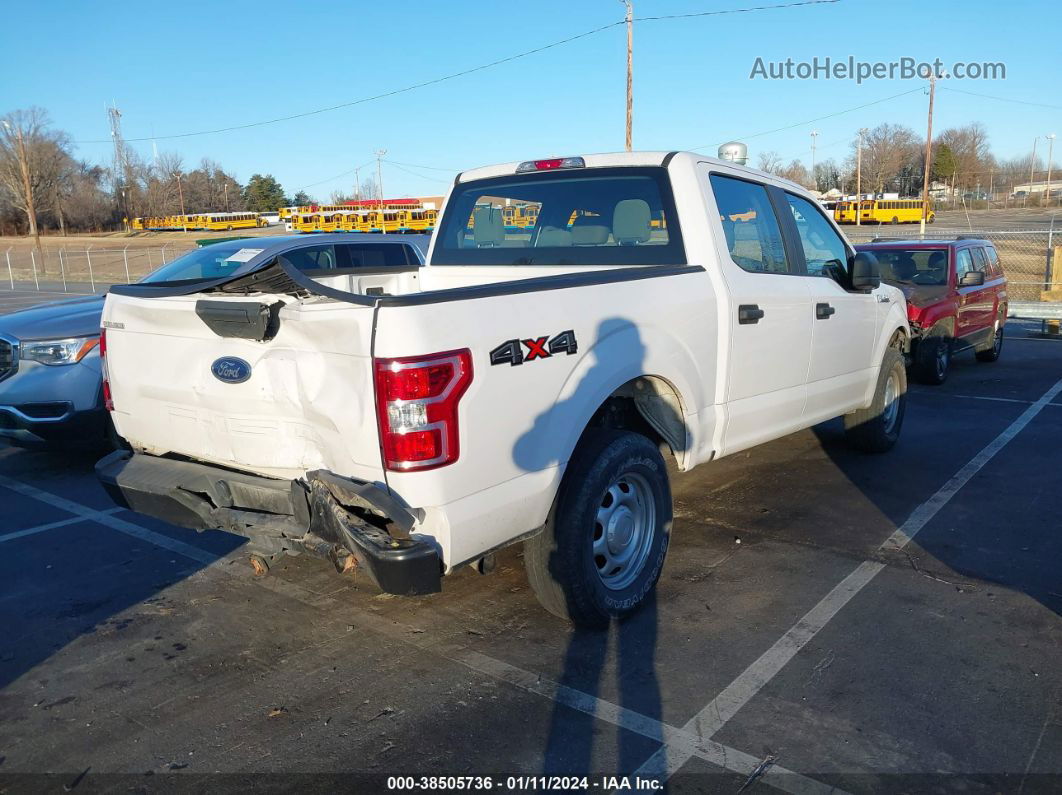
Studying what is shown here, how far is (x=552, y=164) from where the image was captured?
5098mm

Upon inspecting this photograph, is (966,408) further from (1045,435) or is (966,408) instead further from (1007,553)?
(1007,553)

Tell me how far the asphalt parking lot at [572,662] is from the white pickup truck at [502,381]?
469mm

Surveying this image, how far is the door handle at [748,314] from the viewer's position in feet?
14.8

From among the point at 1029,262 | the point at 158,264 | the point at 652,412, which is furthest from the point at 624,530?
the point at 158,264

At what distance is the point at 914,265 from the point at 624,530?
8.75m

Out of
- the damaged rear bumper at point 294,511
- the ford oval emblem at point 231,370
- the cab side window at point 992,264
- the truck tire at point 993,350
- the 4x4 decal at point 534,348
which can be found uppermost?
the 4x4 decal at point 534,348

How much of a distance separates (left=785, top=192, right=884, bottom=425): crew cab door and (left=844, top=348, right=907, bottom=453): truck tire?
31cm

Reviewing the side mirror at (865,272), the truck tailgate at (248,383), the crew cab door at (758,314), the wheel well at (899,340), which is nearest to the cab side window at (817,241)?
the side mirror at (865,272)

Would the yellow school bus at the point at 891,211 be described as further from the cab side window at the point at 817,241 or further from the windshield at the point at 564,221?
the windshield at the point at 564,221

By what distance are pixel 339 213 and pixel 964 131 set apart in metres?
69.6

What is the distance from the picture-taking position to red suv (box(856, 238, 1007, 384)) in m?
10.1

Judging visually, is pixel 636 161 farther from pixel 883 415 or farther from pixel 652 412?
pixel 883 415

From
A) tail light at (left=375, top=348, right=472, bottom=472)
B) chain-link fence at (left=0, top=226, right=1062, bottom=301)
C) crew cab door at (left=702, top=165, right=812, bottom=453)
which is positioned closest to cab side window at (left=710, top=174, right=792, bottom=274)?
crew cab door at (left=702, top=165, right=812, bottom=453)

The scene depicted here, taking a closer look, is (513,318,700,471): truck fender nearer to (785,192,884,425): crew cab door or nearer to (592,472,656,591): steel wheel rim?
(592,472,656,591): steel wheel rim
